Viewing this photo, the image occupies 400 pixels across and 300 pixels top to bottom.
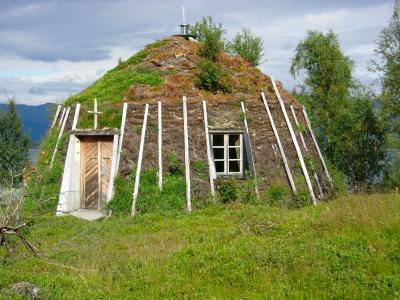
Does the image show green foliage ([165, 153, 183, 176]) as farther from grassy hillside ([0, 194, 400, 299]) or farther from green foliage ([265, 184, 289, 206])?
grassy hillside ([0, 194, 400, 299])

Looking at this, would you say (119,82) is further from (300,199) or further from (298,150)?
(300,199)

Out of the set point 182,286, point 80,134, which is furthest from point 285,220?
point 80,134

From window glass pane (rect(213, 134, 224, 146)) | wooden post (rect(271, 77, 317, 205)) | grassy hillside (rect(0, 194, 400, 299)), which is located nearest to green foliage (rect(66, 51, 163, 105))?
window glass pane (rect(213, 134, 224, 146))

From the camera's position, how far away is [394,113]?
18094 millimetres

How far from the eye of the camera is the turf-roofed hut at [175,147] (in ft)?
48.0

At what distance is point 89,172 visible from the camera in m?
15.8

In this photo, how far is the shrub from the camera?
14861 mm

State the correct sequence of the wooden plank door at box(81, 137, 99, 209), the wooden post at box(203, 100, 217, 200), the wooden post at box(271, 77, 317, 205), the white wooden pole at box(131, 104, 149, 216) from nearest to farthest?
the white wooden pole at box(131, 104, 149, 216), the wooden post at box(203, 100, 217, 200), the wooden post at box(271, 77, 317, 205), the wooden plank door at box(81, 137, 99, 209)

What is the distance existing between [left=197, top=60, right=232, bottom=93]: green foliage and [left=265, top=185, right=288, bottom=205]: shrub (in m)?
3.67

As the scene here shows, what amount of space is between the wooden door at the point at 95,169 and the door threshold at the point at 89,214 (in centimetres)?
23

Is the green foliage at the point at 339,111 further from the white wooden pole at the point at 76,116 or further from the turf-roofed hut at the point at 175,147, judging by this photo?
the white wooden pole at the point at 76,116

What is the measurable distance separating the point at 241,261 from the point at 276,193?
7.08m

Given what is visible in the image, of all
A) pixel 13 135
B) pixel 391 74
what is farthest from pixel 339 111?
pixel 13 135

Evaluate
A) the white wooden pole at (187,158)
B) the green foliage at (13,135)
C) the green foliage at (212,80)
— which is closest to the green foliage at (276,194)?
the white wooden pole at (187,158)
